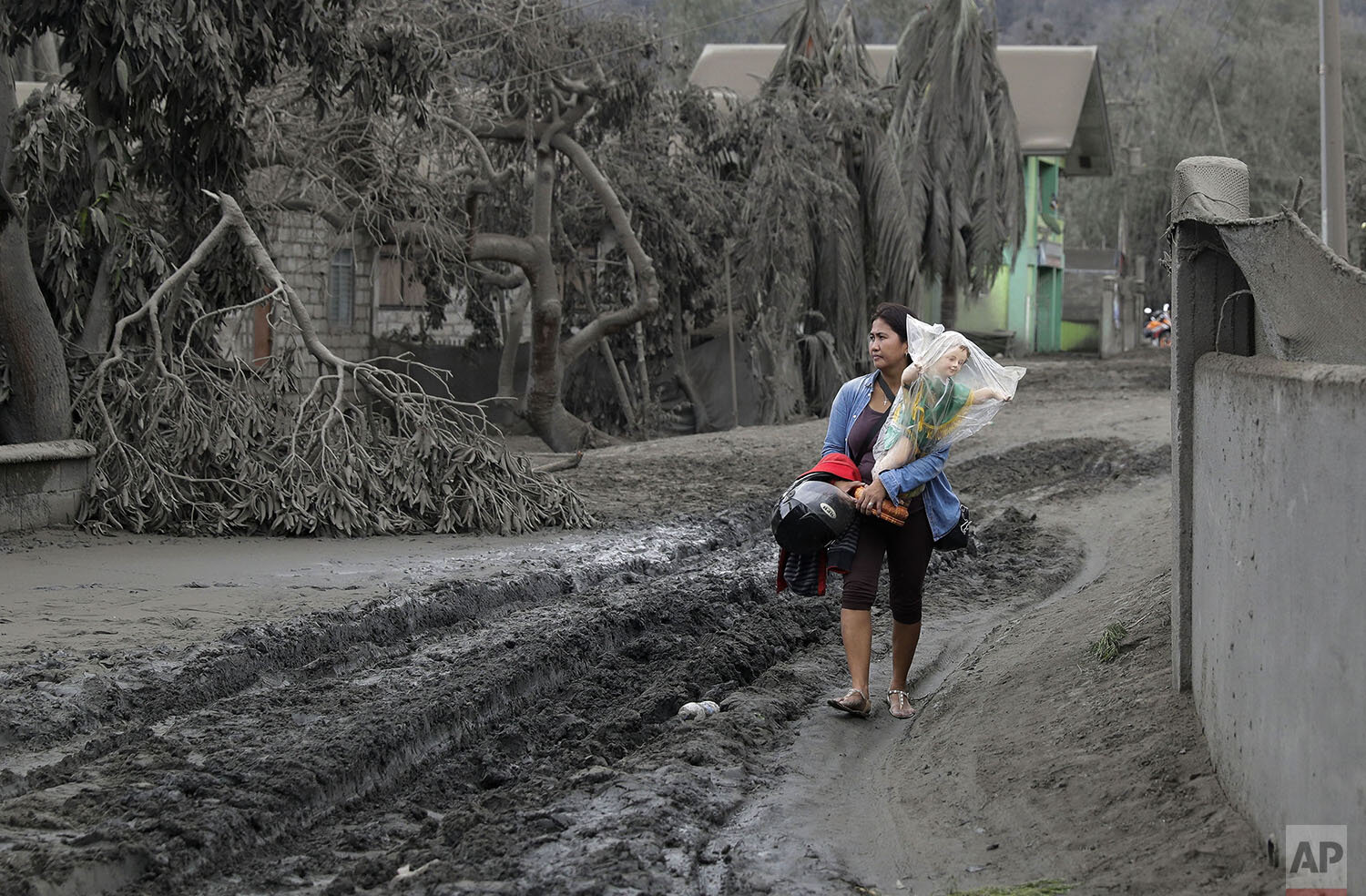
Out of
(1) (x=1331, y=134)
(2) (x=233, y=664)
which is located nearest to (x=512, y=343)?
(1) (x=1331, y=134)

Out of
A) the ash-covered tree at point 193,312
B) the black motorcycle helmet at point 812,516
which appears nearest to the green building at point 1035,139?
the ash-covered tree at point 193,312

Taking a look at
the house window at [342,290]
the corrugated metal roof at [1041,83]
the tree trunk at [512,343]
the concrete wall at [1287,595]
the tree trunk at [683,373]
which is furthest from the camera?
the corrugated metal roof at [1041,83]

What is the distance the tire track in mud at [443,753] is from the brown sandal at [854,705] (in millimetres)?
233

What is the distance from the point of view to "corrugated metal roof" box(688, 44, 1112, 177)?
1451 inches

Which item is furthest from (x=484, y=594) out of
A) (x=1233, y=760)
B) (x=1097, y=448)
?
(x=1097, y=448)

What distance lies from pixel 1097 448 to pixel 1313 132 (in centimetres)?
4191

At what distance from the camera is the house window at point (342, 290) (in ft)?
79.0

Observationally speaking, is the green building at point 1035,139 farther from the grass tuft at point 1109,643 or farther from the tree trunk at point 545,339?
the grass tuft at point 1109,643

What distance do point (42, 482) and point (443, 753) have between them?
6.02 metres

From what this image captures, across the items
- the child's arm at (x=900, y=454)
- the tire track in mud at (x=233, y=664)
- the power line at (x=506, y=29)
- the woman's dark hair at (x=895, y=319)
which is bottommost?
the tire track in mud at (x=233, y=664)

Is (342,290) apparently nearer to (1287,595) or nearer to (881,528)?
(881,528)

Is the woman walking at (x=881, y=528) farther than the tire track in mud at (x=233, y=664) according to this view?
Yes

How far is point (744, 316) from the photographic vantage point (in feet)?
76.6

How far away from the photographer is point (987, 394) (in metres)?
5.95
